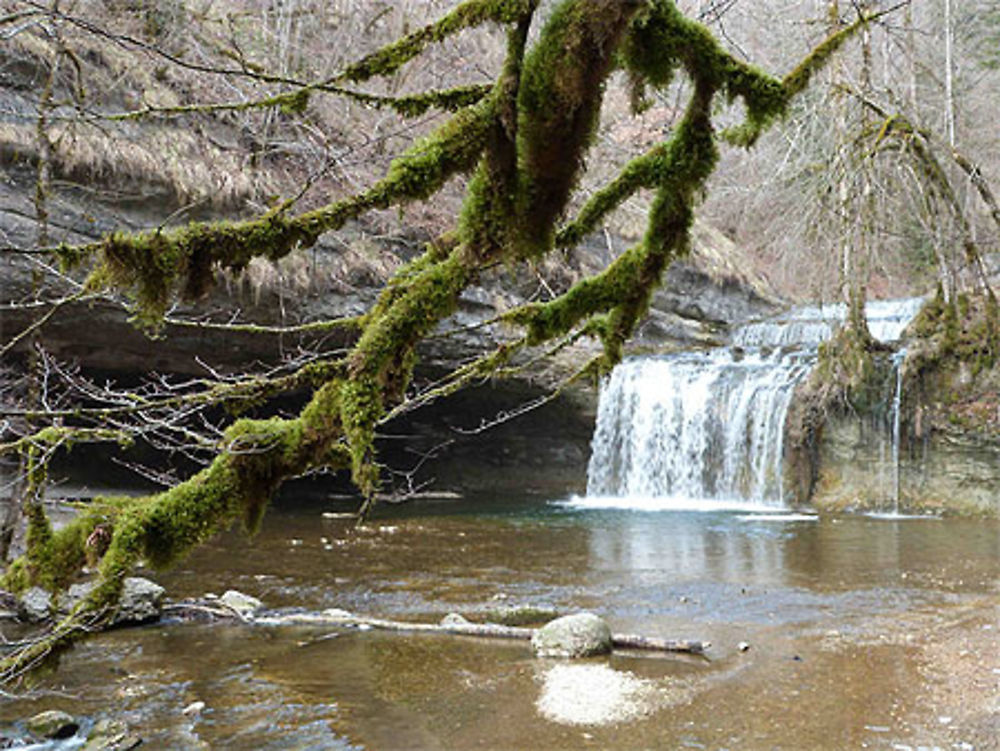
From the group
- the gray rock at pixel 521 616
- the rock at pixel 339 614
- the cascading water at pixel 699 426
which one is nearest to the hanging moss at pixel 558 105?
the gray rock at pixel 521 616

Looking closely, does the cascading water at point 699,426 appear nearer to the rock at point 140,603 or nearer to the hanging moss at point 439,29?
the rock at point 140,603

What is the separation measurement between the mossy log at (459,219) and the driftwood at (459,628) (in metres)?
3.68

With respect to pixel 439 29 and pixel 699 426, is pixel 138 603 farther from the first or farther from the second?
pixel 699 426

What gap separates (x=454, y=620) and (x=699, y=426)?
1114cm

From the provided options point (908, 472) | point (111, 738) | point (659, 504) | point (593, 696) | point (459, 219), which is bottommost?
point (111, 738)

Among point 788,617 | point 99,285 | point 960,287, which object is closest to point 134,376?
point 788,617

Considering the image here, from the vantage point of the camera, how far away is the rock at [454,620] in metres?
7.13

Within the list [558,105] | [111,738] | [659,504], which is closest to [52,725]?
[111,738]

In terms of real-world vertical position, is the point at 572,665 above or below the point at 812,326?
below

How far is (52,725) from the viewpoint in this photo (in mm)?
5141

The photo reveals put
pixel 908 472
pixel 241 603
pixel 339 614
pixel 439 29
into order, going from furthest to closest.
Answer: pixel 908 472 → pixel 241 603 → pixel 339 614 → pixel 439 29

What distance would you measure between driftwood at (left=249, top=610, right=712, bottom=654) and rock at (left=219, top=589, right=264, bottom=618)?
0.17m

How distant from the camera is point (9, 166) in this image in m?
10.9

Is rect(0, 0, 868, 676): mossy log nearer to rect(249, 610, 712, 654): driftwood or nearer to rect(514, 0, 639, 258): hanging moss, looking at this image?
rect(514, 0, 639, 258): hanging moss
